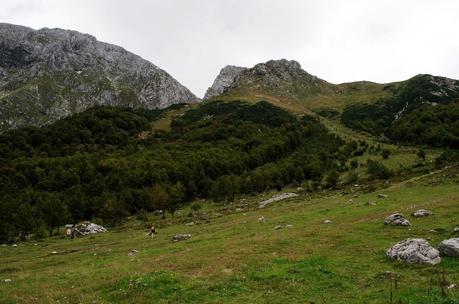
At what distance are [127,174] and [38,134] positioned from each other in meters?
87.9

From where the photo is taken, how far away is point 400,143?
16350 cm

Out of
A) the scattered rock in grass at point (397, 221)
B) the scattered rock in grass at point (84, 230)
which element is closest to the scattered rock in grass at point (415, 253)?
the scattered rock in grass at point (397, 221)

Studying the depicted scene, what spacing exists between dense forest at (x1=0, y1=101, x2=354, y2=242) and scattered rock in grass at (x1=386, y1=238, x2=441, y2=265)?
2803 inches

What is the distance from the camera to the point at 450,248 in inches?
976

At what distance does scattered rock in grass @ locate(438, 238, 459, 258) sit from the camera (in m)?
24.5

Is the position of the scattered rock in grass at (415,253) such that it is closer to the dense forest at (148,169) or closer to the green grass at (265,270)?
the green grass at (265,270)

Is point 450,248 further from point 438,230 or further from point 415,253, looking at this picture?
point 438,230

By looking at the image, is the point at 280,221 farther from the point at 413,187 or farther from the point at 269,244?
the point at 413,187

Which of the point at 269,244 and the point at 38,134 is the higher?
the point at 38,134

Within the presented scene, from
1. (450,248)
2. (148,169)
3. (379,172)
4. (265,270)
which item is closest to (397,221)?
(450,248)

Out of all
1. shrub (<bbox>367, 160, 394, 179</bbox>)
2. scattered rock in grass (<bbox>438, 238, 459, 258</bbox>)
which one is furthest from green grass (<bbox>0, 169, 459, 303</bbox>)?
shrub (<bbox>367, 160, 394, 179</bbox>)

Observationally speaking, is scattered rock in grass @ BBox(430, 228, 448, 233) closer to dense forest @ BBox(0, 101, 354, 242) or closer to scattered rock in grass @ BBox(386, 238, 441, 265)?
scattered rock in grass @ BBox(386, 238, 441, 265)

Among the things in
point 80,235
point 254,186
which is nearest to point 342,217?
point 80,235

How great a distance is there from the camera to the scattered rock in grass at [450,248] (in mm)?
24516
